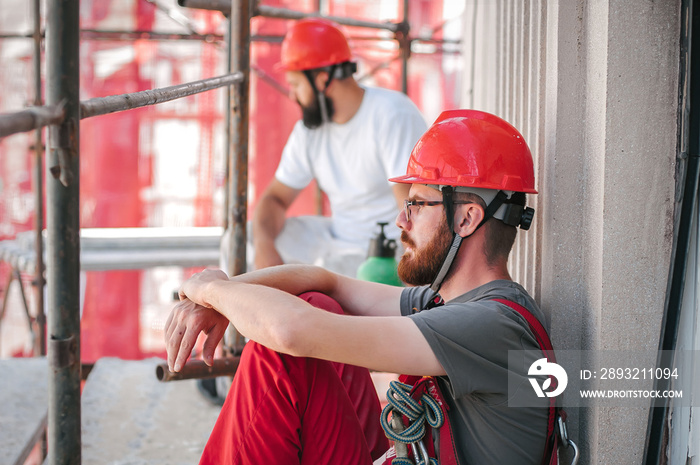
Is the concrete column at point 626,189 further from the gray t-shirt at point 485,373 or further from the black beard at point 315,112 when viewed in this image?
the black beard at point 315,112

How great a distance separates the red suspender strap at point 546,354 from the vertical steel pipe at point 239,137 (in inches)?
62.9

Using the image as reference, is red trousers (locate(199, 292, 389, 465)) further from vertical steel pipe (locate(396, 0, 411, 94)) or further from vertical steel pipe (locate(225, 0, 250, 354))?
vertical steel pipe (locate(396, 0, 411, 94))

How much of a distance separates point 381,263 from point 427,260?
1774 mm

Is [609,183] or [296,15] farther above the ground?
[296,15]

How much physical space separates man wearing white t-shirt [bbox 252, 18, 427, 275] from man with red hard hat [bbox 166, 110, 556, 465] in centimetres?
224

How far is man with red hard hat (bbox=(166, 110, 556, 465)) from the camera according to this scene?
5.40 feet

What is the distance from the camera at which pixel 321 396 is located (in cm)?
185

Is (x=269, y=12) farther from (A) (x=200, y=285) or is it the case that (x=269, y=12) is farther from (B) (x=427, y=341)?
(B) (x=427, y=341)

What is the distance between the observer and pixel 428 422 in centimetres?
177

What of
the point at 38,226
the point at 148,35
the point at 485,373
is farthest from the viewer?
the point at 148,35

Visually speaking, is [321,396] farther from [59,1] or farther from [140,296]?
[140,296]

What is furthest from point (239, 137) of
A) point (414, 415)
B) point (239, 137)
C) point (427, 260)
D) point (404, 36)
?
point (404, 36)

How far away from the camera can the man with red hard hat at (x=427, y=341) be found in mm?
1646

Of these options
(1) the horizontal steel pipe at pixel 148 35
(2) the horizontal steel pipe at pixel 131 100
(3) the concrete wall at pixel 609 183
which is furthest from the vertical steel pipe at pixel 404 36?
(3) the concrete wall at pixel 609 183
